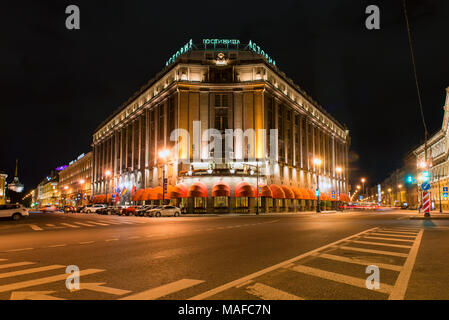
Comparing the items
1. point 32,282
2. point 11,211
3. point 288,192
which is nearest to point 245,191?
point 288,192

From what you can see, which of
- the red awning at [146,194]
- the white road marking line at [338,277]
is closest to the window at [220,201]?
the red awning at [146,194]

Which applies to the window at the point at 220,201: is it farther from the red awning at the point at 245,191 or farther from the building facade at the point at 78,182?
the building facade at the point at 78,182

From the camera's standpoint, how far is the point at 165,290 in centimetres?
634

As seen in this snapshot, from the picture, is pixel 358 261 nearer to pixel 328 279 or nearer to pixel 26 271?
pixel 328 279

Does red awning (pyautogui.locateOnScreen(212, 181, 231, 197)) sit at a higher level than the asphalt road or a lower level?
higher

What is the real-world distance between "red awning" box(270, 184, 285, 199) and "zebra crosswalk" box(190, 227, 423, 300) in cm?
4548

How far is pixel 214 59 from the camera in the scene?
199ft

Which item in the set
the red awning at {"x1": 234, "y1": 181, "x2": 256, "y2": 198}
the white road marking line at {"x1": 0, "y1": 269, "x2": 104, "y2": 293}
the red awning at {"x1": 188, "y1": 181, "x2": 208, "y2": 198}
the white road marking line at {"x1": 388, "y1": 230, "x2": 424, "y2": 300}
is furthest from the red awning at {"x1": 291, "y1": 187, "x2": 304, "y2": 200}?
the white road marking line at {"x1": 0, "y1": 269, "x2": 104, "y2": 293}

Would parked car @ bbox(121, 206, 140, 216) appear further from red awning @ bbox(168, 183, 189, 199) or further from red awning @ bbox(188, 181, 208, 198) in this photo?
red awning @ bbox(188, 181, 208, 198)

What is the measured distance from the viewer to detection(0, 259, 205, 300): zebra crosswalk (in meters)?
6.01

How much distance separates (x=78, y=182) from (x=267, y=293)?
141654 millimetres

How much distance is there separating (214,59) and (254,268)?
183 ft
